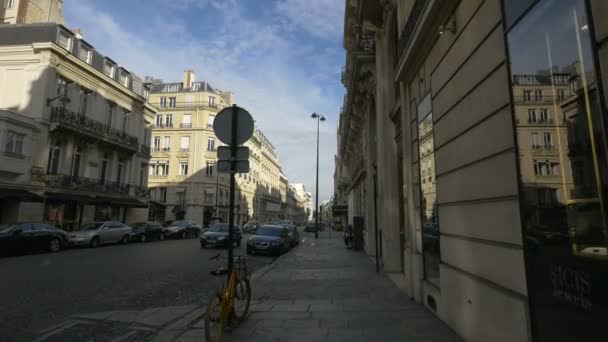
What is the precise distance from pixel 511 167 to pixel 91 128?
31257mm

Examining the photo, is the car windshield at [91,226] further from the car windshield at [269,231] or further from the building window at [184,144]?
the building window at [184,144]

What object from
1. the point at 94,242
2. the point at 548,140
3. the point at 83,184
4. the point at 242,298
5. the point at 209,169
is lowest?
the point at 94,242

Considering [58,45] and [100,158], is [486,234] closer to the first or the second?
[58,45]

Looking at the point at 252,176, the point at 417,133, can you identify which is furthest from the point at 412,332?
the point at 252,176

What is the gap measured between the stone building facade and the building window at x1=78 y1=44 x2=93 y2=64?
2927cm

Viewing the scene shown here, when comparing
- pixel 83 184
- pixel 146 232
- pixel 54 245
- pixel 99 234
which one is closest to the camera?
pixel 54 245

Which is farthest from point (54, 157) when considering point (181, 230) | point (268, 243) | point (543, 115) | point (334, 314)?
point (543, 115)

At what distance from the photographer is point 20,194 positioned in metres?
20.0

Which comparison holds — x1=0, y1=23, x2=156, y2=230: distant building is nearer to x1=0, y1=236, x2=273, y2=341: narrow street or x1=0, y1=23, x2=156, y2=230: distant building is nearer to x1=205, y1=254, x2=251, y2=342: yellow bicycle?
x1=0, y1=236, x2=273, y2=341: narrow street

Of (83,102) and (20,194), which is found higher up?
(83,102)

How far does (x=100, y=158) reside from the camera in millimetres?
30156

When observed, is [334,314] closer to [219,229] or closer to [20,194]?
[219,229]

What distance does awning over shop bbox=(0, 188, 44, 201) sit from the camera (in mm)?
19344

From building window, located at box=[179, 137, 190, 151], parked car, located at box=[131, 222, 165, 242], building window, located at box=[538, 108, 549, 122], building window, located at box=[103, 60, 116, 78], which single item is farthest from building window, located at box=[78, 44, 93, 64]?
building window, located at box=[538, 108, 549, 122]
